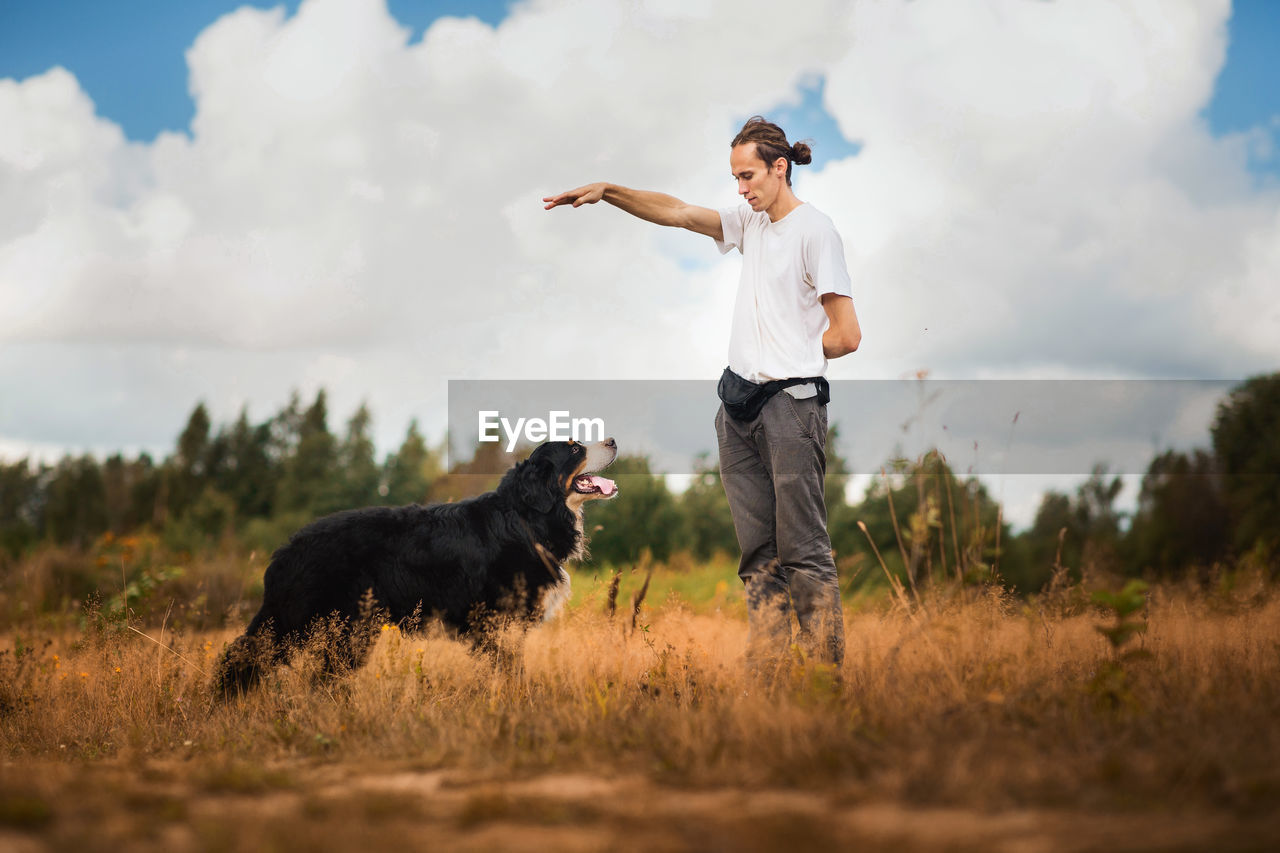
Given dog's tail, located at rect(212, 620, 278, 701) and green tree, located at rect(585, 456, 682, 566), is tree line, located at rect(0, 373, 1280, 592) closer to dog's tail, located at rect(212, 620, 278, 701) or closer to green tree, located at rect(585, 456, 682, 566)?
green tree, located at rect(585, 456, 682, 566)

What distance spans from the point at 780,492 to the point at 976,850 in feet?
6.17

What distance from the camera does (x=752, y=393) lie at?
3.59m

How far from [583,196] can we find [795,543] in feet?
5.98

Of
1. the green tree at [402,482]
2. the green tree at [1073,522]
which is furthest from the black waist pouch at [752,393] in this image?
the green tree at [402,482]

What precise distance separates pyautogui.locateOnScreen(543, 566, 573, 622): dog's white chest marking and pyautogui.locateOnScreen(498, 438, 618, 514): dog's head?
1.46ft

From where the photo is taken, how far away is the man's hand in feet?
13.0

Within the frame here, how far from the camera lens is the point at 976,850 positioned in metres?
1.75

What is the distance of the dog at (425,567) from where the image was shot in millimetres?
4652

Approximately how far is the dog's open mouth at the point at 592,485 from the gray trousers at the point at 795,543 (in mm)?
2080

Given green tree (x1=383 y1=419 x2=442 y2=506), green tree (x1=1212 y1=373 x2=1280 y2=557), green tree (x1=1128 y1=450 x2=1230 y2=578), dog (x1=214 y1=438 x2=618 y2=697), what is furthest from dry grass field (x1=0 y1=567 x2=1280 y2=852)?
green tree (x1=383 y1=419 x2=442 y2=506)

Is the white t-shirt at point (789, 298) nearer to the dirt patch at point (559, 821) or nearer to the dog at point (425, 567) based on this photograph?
the dog at point (425, 567)

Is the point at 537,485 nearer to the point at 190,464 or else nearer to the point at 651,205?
the point at 651,205

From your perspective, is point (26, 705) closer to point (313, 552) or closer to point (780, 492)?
point (313, 552)

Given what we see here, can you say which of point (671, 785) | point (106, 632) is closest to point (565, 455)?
point (106, 632)
